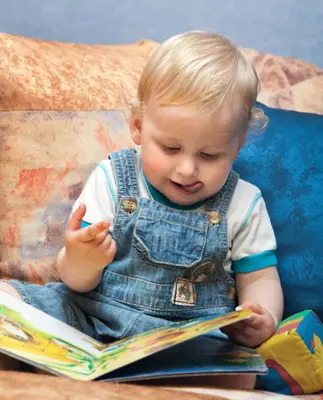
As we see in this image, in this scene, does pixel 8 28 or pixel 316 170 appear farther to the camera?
pixel 8 28

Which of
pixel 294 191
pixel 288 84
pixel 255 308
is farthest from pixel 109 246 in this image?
pixel 288 84

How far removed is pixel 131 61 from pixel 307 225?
0.54 m

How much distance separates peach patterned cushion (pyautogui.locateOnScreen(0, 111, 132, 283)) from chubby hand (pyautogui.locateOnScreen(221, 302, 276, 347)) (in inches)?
14.0

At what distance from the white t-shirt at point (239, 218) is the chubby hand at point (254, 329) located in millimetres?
147

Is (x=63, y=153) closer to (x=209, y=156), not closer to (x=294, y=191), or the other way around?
(x=209, y=156)

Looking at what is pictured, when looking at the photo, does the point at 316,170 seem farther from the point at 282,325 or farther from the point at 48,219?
the point at 48,219

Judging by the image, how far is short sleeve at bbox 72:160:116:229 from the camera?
1.19 metres

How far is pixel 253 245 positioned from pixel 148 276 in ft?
0.67

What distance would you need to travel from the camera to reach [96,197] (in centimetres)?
122

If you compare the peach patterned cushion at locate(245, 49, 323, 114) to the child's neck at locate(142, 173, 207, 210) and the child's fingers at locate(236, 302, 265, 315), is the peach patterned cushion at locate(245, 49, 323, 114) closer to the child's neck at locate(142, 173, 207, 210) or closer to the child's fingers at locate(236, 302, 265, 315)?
the child's neck at locate(142, 173, 207, 210)

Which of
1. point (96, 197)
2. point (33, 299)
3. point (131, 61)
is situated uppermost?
point (131, 61)

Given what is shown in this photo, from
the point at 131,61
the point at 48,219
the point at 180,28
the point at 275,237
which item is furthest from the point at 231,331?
the point at 180,28

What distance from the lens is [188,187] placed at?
3.77 ft

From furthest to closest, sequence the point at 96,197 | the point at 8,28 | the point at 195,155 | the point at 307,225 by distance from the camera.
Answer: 1. the point at 8,28
2. the point at 307,225
3. the point at 96,197
4. the point at 195,155
